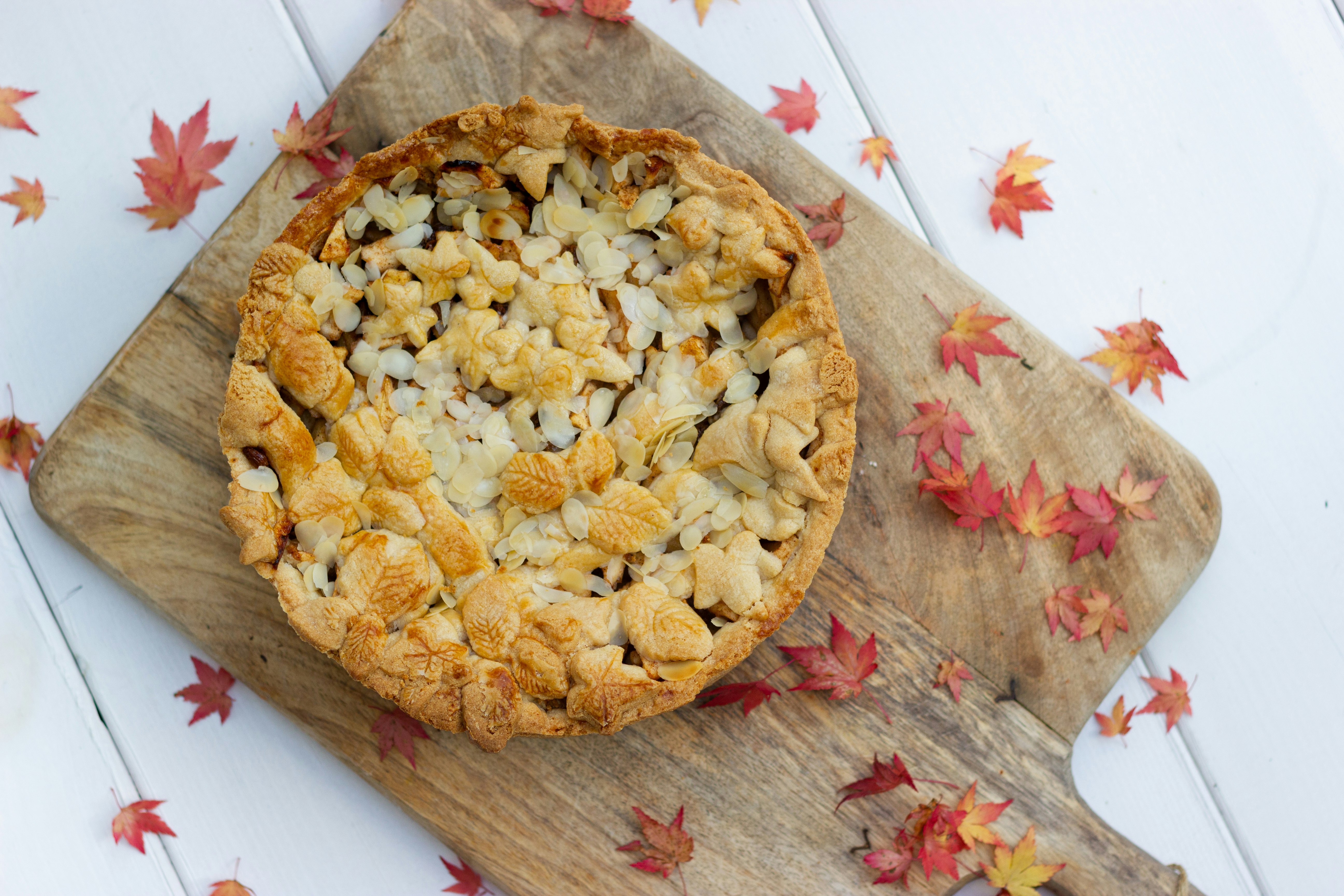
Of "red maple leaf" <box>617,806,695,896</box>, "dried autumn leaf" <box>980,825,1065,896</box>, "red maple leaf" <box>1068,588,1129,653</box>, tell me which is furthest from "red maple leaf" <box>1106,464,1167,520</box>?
"red maple leaf" <box>617,806,695,896</box>

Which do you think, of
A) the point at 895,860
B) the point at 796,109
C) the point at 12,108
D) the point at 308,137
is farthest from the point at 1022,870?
the point at 12,108

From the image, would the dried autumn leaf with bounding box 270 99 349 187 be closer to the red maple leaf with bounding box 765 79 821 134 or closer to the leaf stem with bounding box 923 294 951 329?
the red maple leaf with bounding box 765 79 821 134

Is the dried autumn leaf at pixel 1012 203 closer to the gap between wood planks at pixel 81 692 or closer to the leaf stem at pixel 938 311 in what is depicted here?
the leaf stem at pixel 938 311

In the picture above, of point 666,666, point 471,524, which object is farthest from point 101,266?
point 666,666

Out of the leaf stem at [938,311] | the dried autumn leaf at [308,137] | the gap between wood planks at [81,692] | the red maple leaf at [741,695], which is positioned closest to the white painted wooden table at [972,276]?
the gap between wood planks at [81,692]

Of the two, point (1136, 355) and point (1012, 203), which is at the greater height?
point (1012, 203)

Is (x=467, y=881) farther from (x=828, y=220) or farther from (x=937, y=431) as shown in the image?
(x=828, y=220)
